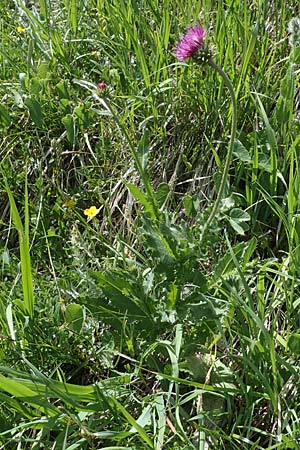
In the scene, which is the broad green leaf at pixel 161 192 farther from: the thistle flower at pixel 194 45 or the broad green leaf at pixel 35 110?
the broad green leaf at pixel 35 110

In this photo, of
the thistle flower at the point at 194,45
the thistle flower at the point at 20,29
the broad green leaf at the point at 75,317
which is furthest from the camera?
the thistle flower at the point at 20,29

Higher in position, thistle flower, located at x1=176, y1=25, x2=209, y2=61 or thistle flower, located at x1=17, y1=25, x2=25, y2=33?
thistle flower, located at x1=176, y1=25, x2=209, y2=61

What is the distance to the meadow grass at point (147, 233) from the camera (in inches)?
61.1

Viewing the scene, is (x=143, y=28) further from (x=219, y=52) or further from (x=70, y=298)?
(x=70, y=298)

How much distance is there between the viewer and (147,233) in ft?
5.25

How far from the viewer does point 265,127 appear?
2.01m

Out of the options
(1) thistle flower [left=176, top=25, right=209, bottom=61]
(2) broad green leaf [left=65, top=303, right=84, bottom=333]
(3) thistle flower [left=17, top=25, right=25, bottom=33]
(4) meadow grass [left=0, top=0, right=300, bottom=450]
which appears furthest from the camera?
(3) thistle flower [left=17, top=25, right=25, bottom=33]

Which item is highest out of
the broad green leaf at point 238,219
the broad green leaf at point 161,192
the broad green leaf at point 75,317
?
the broad green leaf at point 161,192

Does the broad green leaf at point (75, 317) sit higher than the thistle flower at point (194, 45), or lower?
lower

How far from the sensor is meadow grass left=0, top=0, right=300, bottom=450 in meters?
1.55

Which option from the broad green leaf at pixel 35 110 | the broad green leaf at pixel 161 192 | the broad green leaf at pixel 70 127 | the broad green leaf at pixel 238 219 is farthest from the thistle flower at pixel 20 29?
the broad green leaf at pixel 238 219

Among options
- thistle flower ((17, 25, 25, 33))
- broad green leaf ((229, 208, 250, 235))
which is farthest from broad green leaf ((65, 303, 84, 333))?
thistle flower ((17, 25, 25, 33))

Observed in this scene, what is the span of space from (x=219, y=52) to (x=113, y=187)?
523 mm

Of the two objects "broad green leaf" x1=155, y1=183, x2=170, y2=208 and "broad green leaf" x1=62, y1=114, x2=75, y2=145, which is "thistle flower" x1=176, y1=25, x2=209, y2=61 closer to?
"broad green leaf" x1=155, y1=183, x2=170, y2=208
